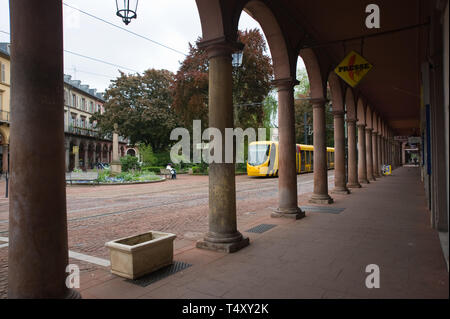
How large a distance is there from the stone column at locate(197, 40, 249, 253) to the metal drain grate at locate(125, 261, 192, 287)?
2.45 feet

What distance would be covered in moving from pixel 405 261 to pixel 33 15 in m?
4.77

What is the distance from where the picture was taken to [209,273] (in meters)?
3.73

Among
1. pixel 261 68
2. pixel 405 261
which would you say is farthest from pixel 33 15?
pixel 261 68

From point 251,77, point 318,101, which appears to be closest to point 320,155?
point 318,101

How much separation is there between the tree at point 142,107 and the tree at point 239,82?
30.5ft

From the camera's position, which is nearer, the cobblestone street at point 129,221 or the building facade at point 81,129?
the cobblestone street at point 129,221

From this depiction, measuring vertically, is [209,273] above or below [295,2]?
below

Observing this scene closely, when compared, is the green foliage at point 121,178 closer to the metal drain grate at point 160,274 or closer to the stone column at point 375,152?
the stone column at point 375,152

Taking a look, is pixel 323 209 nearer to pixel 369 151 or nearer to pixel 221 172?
pixel 221 172

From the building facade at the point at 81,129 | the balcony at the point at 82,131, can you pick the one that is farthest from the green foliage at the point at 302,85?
the balcony at the point at 82,131

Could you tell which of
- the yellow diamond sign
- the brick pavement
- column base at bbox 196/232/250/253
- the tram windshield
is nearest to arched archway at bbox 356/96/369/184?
the yellow diamond sign

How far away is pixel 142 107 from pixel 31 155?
34802 mm

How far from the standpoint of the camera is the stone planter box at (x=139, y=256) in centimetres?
356

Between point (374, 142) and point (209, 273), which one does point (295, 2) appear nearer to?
point (209, 273)
